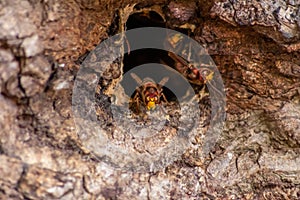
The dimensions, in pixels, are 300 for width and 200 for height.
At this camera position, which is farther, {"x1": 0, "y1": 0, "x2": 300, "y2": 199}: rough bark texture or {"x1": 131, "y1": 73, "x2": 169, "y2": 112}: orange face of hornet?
{"x1": 131, "y1": 73, "x2": 169, "y2": 112}: orange face of hornet

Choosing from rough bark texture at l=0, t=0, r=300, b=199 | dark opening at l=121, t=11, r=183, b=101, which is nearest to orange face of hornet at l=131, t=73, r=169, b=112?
dark opening at l=121, t=11, r=183, b=101

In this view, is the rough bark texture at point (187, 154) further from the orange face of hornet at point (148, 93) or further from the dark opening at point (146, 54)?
the orange face of hornet at point (148, 93)

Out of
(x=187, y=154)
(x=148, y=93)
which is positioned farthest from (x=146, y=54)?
(x=187, y=154)

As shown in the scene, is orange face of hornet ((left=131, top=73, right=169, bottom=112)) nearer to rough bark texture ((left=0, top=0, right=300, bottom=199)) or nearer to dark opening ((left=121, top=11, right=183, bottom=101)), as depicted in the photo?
dark opening ((left=121, top=11, right=183, bottom=101))

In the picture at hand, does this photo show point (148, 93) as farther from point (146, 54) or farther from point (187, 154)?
point (187, 154)

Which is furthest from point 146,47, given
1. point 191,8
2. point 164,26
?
point 191,8

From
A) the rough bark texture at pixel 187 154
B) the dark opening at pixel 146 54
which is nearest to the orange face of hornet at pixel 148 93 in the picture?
the dark opening at pixel 146 54

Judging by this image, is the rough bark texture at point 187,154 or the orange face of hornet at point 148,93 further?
the orange face of hornet at point 148,93

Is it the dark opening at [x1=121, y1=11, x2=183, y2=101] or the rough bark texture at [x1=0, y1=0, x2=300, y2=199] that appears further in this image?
the dark opening at [x1=121, y1=11, x2=183, y2=101]

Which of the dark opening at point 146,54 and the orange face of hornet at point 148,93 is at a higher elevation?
the dark opening at point 146,54

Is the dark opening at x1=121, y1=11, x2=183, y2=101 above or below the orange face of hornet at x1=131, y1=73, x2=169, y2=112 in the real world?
above
